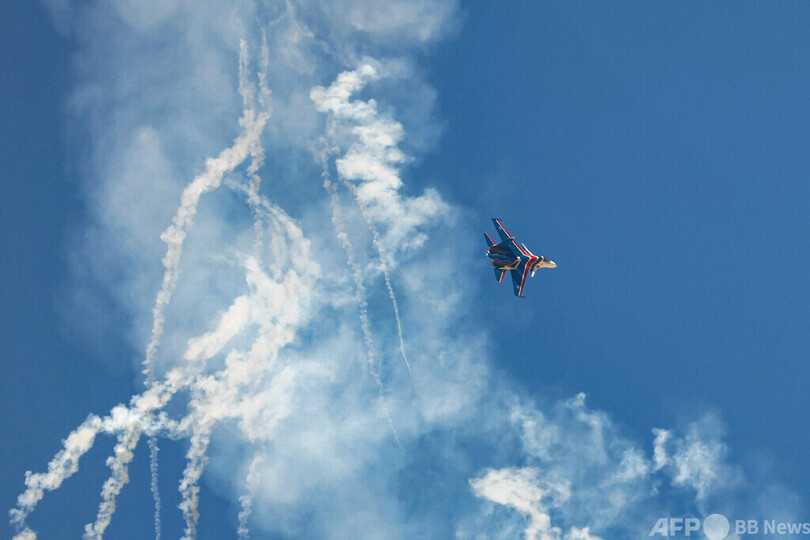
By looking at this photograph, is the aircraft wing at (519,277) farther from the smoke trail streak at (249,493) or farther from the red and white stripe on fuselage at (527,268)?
the smoke trail streak at (249,493)

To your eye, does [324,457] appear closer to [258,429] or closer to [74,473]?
[258,429]

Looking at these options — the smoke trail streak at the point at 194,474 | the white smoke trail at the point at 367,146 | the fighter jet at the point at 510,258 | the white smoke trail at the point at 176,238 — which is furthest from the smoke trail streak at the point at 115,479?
the fighter jet at the point at 510,258

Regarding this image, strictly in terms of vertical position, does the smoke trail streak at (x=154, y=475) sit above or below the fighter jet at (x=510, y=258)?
below

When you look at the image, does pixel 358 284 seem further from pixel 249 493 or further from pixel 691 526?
pixel 691 526

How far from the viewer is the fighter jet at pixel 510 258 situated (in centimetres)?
7050

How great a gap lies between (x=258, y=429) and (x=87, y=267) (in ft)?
82.9

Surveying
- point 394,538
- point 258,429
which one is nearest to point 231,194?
point 258,429

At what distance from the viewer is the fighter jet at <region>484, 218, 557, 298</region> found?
70.5 meters

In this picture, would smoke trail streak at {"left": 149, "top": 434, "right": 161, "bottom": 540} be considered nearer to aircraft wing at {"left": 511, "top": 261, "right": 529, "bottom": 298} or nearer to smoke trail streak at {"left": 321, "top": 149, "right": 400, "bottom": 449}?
smoke trail streak at {"left": 321, "top": 149, "right": 400, "bottom": 449}

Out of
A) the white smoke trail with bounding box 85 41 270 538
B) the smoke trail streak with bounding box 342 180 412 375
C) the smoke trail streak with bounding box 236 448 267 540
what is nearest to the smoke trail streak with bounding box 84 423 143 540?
the white smoke trail with bounding box 85 41 270 538

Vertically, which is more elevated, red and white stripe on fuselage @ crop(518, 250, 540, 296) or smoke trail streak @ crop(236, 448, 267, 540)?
red and white stripe on fuselage @ crop(518, 250, 540, 296)

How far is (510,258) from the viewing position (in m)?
70.8

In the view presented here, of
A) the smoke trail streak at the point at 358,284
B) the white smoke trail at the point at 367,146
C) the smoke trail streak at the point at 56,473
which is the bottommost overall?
the smoke trail streak at the point at 56,473

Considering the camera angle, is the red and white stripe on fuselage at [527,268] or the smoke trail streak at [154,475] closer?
the smoke trail streak at [154,475]
